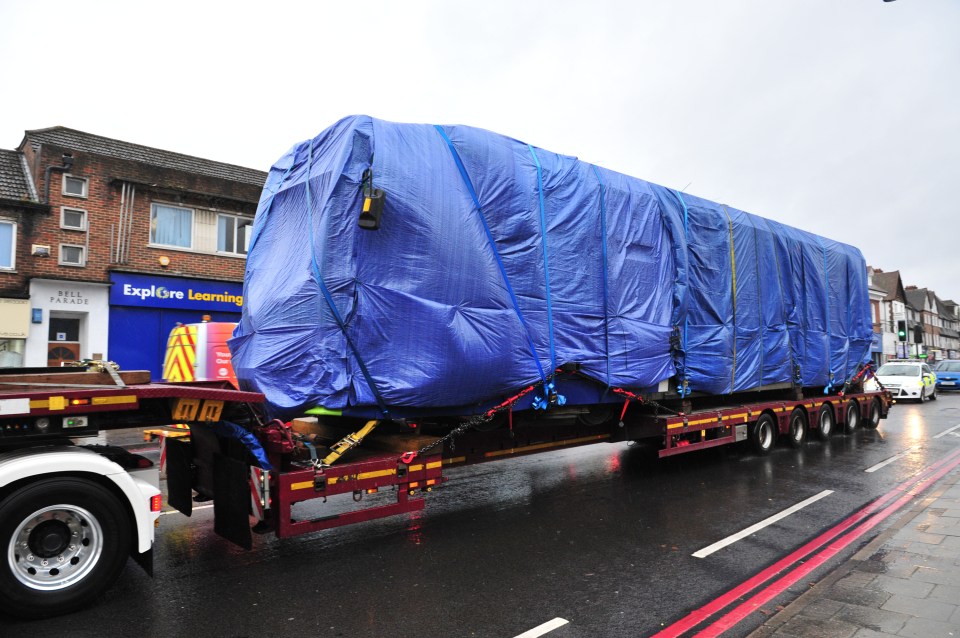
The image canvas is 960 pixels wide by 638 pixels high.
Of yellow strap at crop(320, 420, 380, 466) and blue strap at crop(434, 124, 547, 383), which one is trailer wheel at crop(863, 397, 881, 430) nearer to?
blue strap at crop(434, 124, 547, 383)

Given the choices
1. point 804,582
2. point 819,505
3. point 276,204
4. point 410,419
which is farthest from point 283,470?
point 819,505

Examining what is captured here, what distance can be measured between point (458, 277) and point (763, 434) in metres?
7.55

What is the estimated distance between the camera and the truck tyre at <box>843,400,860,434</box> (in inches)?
533

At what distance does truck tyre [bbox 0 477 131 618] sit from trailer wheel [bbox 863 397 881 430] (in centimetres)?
1564

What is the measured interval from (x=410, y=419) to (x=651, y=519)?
2938 millimetres

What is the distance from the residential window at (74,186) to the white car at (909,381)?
1101 inches

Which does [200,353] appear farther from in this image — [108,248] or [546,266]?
[108,248]

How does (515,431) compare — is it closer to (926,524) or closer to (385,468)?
(385,468)

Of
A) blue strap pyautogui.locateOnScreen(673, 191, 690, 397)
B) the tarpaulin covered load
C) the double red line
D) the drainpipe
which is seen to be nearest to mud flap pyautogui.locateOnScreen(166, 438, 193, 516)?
the tarpaulin covered load

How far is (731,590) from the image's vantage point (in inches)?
185

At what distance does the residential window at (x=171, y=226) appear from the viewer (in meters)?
18.1

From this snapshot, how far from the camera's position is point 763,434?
10.8m

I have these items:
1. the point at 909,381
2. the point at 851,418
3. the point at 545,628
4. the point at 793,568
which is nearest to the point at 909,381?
the point at 909,381

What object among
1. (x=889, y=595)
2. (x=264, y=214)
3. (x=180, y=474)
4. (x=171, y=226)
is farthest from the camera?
(x=171, y=226)
